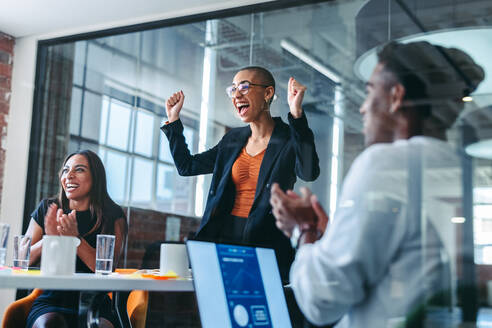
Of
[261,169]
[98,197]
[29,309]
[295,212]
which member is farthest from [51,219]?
[295,212]

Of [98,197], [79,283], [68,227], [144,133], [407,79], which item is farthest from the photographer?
[144,133]

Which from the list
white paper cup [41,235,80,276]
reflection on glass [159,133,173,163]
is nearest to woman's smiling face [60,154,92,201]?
reflection on glass [159,133,173,163]

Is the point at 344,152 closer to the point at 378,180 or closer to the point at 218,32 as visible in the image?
the point at 218,32

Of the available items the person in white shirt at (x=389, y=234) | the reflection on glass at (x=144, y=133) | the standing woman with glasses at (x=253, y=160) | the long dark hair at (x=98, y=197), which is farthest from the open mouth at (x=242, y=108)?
the person in white shirt at (x=389, y=234)

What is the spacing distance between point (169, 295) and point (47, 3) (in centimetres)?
203

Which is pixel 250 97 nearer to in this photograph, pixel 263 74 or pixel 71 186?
pixel 263 74

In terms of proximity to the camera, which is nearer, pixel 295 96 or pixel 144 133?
pixel 295 96

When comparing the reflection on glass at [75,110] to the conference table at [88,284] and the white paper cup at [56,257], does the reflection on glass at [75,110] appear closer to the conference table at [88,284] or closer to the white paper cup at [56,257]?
the conference table at [88,284]

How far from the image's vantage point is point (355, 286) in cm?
94

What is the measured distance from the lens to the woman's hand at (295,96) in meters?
3.00

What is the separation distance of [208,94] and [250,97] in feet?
1.08

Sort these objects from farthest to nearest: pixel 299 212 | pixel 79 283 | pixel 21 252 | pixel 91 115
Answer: pixel 91 115 → pixel 21 252 → pixel 79 283 → pixel 299 212

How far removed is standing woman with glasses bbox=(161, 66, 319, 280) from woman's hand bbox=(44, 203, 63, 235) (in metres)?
0.87

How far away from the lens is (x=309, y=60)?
121 inches
